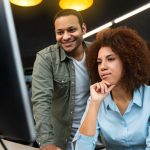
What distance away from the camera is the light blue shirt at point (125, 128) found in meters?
1.49

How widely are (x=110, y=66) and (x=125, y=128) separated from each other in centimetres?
30

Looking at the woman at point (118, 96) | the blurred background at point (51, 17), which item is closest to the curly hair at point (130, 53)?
the woman at point (118, 96)

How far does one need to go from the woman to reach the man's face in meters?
0.17


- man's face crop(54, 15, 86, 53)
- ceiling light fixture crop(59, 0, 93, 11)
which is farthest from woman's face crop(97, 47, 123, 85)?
ceiling light fixture crop(59, 0, 93, 11)

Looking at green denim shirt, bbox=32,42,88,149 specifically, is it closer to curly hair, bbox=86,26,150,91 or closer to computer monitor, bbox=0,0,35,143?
curly hair, bbox=86,26,150,91

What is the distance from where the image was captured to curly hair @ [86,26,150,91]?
5.34 ft

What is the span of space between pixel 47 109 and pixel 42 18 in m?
5.24

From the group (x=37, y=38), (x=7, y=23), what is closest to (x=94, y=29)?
(x=37, y=38)

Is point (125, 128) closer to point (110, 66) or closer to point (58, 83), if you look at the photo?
point (110, 66)

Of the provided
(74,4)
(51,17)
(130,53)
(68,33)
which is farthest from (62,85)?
(51,17)

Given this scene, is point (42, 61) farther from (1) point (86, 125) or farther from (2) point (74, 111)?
(1) point (86, 125)

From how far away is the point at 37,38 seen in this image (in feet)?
27.5

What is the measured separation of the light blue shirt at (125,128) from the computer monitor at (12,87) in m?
0.68

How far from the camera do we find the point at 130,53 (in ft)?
5.34
